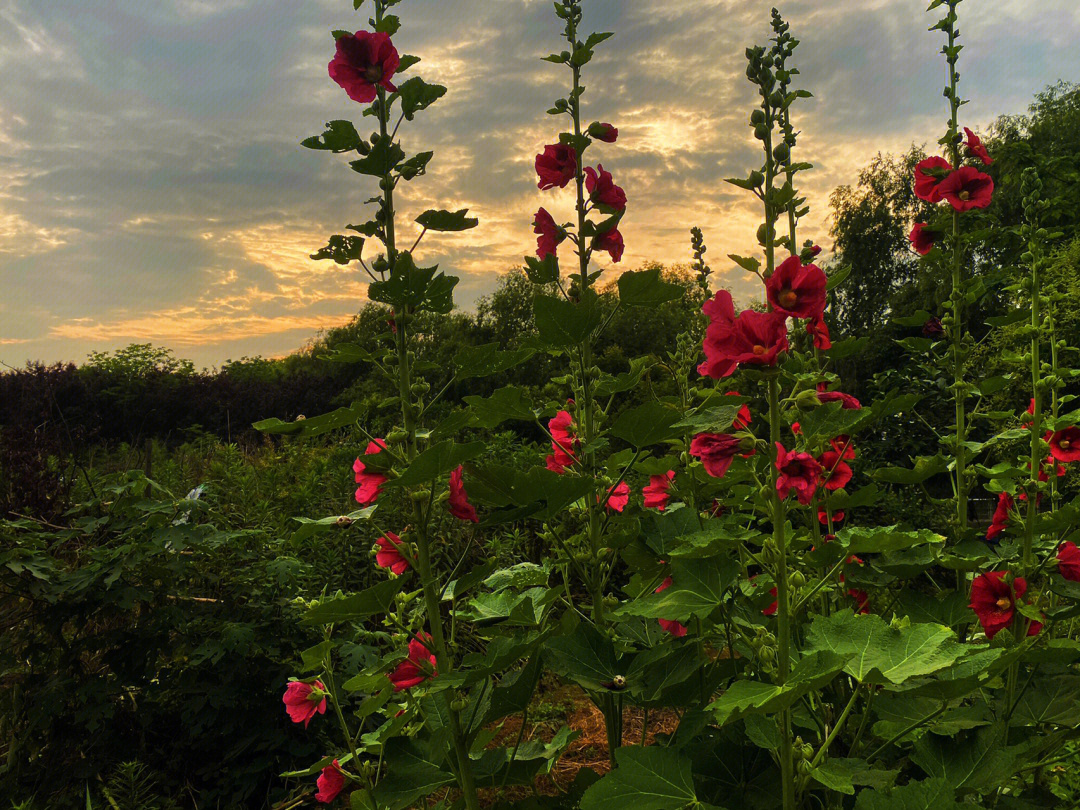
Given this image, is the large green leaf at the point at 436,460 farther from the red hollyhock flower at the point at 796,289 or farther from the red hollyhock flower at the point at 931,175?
the red hollyhock flower at the point at 931,175

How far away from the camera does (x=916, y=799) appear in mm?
1282

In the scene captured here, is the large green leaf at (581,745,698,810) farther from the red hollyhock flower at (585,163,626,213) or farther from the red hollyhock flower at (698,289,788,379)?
the red hollyhock flower at (585,163,626,213)

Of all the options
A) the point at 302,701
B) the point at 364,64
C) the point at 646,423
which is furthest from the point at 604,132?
the point at 302,701

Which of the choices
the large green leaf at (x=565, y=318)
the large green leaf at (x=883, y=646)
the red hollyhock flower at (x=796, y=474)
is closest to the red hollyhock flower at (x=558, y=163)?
the large green leaf at (x=565, y=318)

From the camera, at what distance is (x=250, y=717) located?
280 centimetres

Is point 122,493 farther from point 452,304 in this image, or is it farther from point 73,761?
point 452,304

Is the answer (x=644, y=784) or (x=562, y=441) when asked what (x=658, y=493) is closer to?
(x=562, y=441)

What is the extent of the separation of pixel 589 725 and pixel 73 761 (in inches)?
82.9

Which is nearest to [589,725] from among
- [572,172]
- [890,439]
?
[572,172]

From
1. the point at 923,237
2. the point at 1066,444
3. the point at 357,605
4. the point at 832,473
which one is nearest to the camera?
the point at 357,605

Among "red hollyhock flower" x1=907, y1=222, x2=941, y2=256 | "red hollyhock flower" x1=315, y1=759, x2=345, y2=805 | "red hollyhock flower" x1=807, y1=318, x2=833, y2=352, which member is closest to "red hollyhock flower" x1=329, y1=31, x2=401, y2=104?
"red hollyhock flower" x1=807, y1=318, x2=833, y2=352

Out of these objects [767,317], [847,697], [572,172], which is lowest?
[847,697]

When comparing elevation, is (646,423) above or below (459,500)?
above

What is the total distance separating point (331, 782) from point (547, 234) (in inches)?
63.3
